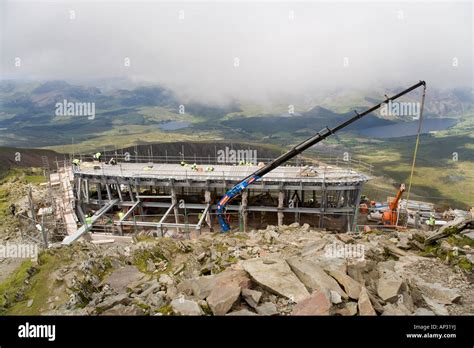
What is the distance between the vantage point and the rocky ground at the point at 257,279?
8.38 metres

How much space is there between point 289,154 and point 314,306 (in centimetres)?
1403

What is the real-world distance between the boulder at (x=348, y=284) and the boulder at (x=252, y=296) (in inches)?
98.5

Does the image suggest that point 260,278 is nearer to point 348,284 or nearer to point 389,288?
point 348,284

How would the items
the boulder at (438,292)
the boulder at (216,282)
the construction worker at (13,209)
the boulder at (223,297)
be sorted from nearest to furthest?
the boulder at (223,297) < the boulder at (216,282) < the boulder at (438,292) < the construction worker at (13,209)

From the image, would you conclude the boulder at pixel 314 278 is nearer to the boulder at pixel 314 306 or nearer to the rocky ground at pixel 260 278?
the rocky ground at pixel 260 278

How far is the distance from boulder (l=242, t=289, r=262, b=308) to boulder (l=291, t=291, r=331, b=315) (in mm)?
980

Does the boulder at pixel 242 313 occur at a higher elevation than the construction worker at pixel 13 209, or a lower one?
higher

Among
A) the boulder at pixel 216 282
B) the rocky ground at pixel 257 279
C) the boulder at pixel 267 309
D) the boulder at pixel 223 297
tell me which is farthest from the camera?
the boulder at pixel 216 282

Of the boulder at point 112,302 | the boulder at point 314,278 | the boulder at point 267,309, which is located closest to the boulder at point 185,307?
the boulder at point 267,309

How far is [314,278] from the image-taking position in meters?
9.00

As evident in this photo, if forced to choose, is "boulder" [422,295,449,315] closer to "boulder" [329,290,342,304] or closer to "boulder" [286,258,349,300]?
"boulder" [286,258,349,300]

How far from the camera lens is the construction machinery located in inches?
789

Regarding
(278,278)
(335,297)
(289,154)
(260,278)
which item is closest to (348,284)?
(335,297)

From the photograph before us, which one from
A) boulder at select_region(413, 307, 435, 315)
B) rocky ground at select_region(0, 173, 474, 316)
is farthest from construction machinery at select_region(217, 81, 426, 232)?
boulder at select_region(413, 307, 435, 315)
